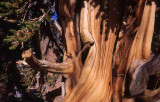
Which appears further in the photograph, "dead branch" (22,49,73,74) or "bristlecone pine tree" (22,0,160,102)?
"bristlecone pine tree" (22,0,160,102)

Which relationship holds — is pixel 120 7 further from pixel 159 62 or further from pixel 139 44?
pixel 159 62

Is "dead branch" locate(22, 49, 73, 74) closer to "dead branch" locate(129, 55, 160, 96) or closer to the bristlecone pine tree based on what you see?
the bristlecone pine tree

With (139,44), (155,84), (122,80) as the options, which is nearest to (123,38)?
(139,44)

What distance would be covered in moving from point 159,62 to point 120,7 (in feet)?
2.84

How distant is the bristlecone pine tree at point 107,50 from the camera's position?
1.80 meters

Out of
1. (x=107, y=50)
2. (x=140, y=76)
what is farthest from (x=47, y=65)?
(x=140, y=76)

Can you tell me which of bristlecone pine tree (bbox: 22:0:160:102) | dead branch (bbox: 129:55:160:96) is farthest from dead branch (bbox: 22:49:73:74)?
dead branch (bbox: 129:55:160:96)

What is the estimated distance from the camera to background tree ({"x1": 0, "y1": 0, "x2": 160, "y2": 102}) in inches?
70.9

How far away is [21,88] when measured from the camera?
432cm

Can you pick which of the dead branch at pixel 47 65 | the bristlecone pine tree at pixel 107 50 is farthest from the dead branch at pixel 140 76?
the dead branch at pixel 47 65

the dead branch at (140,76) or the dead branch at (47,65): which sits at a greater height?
the dead branch at (47,65)

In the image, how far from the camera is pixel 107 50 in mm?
1953

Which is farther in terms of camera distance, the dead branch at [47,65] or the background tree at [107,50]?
the background tree at [107,50]

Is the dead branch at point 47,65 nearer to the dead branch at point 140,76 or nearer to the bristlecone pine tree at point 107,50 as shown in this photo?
the bristlecone pine tree at point 107,50
